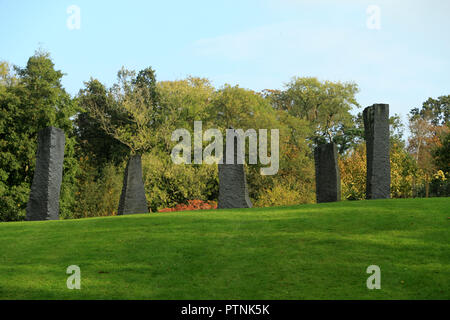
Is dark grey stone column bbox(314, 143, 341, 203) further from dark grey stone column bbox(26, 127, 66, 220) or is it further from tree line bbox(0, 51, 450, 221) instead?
tree line bbox(0, 51, 450, 221)

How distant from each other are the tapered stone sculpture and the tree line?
14.2 meters

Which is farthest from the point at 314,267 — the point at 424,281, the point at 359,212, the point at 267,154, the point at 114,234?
the point at 267,154

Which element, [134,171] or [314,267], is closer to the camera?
[314,267]

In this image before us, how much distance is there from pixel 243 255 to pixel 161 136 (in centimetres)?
3018

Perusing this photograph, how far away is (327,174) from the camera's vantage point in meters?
20.0

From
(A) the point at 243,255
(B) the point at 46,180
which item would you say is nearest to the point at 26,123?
(B) the point at 46,180

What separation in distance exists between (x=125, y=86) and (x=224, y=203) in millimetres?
29108

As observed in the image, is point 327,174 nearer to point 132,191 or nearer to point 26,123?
point 132,191

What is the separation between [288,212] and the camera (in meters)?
15.8

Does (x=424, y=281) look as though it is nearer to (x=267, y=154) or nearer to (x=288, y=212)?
(x=288, y=212)

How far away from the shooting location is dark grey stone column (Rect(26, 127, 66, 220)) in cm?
1942

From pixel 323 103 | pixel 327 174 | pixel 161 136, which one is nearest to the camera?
pixel 327 174

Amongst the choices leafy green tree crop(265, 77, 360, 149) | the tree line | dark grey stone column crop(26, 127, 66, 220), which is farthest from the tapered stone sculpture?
leafy green tree crop(265, 77, 360, 149)

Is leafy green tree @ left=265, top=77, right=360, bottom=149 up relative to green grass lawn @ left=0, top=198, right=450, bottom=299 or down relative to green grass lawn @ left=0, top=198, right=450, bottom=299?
up
